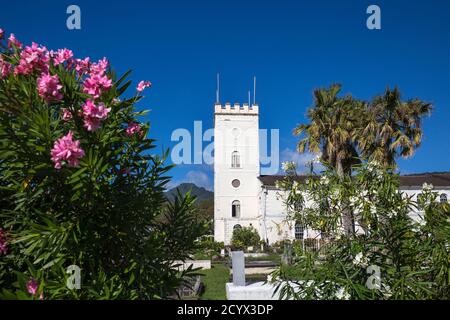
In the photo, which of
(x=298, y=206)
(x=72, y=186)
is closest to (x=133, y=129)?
(x=72, y=186)

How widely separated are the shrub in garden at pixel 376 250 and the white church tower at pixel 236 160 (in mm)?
40853

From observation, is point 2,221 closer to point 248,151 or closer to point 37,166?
point 37,166

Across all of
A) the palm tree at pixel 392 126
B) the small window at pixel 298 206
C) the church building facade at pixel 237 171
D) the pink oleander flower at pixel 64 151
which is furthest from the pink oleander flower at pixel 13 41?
the church building facade at pixel 237 171

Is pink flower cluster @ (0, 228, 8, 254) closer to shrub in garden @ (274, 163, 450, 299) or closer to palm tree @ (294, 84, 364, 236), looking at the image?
shrub in garden @ (274, 163, 450, 299)

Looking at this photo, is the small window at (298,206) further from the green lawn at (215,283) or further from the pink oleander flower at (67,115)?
the green lawn at (215,283)

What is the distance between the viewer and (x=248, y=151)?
4644 cm

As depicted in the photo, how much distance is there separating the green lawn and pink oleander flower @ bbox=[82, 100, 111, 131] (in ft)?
34.9

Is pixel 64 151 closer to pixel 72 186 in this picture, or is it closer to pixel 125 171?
pixel 72 186

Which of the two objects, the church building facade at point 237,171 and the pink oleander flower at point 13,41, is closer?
the pink oleander flower at point 13,41

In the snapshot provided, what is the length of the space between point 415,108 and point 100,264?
58.7ft

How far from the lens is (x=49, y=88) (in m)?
2.37

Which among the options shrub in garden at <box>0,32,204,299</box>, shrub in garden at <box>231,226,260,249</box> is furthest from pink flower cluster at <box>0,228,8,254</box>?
shrub in garden at <box>231,226,260,249</box>

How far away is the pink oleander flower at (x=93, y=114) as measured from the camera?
2.30m

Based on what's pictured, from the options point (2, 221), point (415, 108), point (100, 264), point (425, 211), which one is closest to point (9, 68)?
point (2, 221)
